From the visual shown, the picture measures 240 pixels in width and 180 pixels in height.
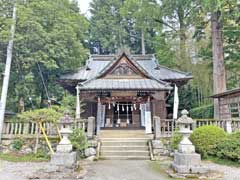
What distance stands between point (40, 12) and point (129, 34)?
20.7 m

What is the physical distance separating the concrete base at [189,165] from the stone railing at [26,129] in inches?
197

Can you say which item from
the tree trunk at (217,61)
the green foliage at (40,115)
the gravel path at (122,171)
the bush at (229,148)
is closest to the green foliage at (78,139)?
the gravel path at (122,171)

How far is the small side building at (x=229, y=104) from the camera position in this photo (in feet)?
46.4

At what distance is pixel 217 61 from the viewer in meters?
16.4

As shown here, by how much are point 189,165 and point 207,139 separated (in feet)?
8.84

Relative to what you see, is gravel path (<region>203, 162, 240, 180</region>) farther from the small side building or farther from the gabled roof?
the small side building

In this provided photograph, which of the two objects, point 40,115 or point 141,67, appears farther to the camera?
point 141,67

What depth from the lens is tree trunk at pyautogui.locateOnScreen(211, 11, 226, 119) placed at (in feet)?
53.2

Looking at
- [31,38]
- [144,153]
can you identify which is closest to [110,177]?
[144,153]

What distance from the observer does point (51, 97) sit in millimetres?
16891

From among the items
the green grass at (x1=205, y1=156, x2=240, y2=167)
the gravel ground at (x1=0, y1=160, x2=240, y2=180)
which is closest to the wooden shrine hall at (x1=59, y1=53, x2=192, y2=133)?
the green grass at (x1=205, y1=156, x2=240, y2=167)

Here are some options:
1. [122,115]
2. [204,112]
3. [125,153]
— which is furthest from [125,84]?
[204,112]

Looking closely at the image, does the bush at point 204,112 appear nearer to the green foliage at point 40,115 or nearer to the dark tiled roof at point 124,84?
the dark tiled roof at point 124,84

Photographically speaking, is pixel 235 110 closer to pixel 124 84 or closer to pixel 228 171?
pixel 124 84
